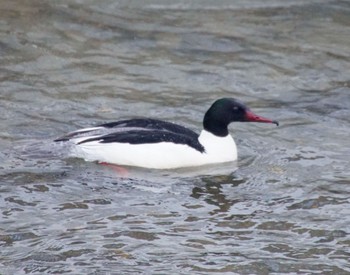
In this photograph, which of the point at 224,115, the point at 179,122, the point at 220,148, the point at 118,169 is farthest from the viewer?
the point at 179,122

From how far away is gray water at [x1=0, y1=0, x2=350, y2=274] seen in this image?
934 centimetres

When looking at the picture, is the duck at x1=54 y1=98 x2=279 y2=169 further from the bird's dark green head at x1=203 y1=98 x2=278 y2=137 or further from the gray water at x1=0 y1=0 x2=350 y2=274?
the gray water at x1=0 y1=0 x2=350 y2=274

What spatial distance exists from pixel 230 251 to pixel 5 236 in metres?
1.93

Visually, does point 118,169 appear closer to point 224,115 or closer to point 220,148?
point 220,148

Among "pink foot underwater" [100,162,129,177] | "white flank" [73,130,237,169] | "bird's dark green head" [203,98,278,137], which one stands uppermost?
"bird's dark green head" [203,98,278,137]

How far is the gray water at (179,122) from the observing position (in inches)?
368

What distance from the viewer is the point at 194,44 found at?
51.9 feet

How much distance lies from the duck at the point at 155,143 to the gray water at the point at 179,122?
0.50ft

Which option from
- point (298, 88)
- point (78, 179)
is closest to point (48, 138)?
point (78, 179)

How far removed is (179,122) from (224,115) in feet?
3.80

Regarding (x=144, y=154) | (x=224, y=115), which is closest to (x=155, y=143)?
(x=144, y=154)

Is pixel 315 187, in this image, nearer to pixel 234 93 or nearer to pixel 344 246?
pixel 344 246

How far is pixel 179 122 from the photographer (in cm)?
1318

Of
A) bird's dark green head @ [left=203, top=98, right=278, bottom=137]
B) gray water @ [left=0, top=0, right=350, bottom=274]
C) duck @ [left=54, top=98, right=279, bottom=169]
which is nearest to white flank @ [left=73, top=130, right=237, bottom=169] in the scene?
duck @ [left=54, top=98, right=279, bottom=169]
